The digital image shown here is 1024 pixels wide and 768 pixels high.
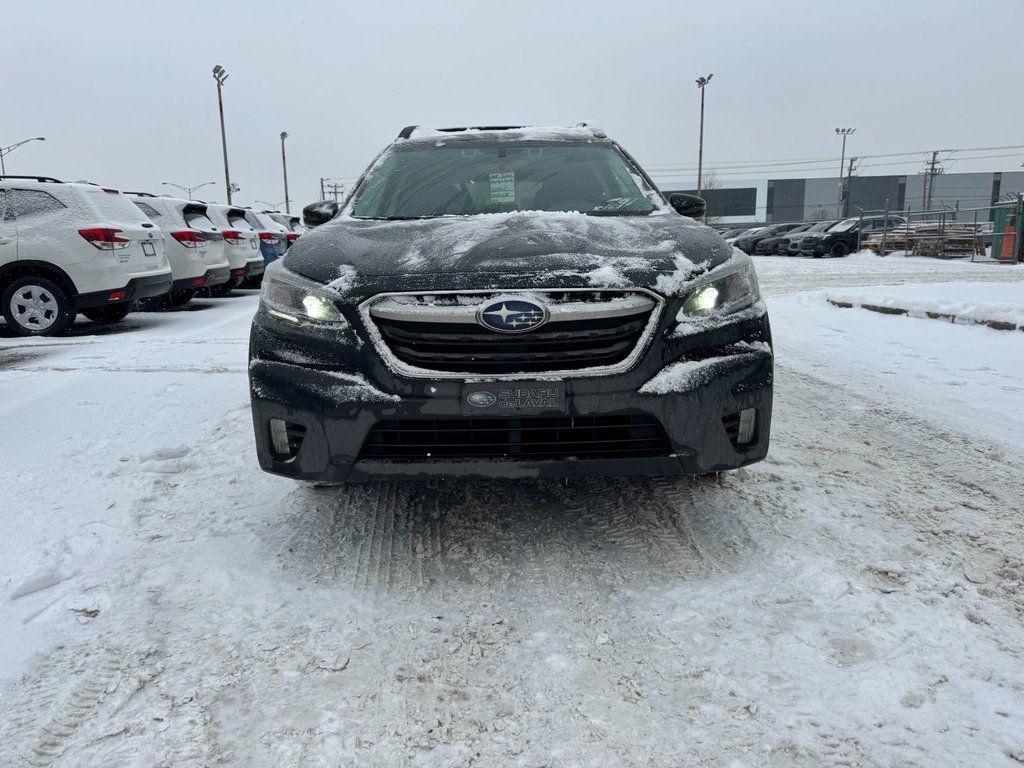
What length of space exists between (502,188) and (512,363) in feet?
5.68

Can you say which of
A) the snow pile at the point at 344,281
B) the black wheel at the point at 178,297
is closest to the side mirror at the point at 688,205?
the snow pile at the point at 344,281

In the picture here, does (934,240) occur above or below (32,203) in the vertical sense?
below

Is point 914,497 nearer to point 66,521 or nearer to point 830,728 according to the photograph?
point 830,728

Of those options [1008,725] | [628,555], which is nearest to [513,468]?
[628,555]

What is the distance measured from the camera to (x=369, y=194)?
407cm

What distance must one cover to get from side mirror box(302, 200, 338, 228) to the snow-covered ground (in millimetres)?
1335

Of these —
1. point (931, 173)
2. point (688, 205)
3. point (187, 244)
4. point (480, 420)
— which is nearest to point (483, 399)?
point (480, 420)

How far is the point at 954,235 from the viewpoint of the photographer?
80.5 feet

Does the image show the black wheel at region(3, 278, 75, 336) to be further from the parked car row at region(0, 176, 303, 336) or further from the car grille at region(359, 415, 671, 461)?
the car grille at region(359, 415, 671, 461)

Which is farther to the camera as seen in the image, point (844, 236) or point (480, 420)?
point (844, 236)

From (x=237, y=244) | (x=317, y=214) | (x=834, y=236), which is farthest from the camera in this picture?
(x=834, y=236)

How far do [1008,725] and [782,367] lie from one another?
4905mm

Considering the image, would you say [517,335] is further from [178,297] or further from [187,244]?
[178,297]

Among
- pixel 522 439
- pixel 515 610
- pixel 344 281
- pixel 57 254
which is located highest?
pixel 344 281
